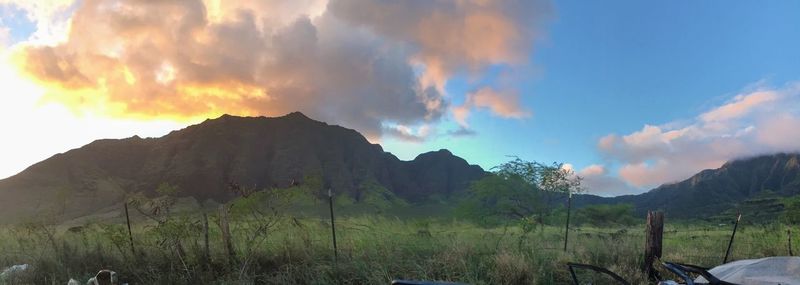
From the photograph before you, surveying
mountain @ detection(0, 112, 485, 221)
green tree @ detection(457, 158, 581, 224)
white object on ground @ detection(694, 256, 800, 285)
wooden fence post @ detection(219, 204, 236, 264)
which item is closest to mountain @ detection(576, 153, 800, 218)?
mountain @ detection(0, 112, 485, 221)

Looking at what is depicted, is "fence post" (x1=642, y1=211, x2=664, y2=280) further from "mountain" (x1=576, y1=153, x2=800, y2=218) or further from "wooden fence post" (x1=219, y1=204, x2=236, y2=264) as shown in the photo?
"mountain" (x1=576, y1=153, x2=800, y2=218)

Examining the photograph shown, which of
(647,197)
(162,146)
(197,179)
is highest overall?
(162,146)

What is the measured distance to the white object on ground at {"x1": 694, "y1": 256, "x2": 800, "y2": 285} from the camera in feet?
8.75

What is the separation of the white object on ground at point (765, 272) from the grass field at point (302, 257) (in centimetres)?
522

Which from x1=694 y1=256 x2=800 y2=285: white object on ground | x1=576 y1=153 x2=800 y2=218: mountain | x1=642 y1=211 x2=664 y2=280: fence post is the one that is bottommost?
x1=576 y1=153 x2=800 y2=218: mountain

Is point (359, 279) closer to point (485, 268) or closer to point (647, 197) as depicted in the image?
point (485, 268)

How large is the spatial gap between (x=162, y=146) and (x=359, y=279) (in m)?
127

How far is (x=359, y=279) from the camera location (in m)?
8.88

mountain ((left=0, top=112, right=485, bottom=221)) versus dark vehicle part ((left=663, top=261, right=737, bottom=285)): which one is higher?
mountain ((left=0, top=112, right=485, bottom=221))

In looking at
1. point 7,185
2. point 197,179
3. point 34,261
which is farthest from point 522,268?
point 197,179

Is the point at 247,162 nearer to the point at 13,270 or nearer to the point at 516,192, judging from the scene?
the point at 516,192

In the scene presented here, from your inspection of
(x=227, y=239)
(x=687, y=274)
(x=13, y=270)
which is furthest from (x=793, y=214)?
(x=13, y=270)

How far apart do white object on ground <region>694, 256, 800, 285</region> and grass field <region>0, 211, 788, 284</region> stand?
5.22 meters

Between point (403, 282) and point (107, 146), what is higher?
point (107, 146)
